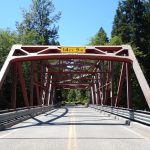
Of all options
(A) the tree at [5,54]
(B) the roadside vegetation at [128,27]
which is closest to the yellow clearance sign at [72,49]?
(A) the tree at [5,54]

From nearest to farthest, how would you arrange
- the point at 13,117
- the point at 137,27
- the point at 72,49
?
the point at 13,117 → the point at 72,49 → the point at 137,27

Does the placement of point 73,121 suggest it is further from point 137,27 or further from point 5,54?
point 137,27

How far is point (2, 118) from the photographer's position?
2070 cm

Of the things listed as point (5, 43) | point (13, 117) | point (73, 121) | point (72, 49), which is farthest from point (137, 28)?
point (13, 117)

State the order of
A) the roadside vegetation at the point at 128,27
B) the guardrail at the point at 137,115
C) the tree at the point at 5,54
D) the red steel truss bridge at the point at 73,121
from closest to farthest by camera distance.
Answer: the red steel truss bridge at the point at 73,121 → the guardrail at the point at 137,115 → the tree at the point at 5,54 → the roadside vegetation at the point at 128,27

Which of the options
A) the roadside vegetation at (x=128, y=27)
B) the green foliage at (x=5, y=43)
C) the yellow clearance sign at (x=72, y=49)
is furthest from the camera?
the roadside vegetation at (x=128, y=27)

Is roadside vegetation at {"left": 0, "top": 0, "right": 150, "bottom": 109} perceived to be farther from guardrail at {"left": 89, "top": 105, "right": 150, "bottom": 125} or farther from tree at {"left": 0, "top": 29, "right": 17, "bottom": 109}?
guardrail at {"left": 89, "top": 105, "right": 150, "bottom": 125}

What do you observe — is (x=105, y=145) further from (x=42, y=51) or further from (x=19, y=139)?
(x=42, y=51)

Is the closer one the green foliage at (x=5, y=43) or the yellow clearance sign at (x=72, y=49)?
the yellow clearance sign at (x=72, y=49)

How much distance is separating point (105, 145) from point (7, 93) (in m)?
44.8

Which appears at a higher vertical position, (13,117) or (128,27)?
(128,27)

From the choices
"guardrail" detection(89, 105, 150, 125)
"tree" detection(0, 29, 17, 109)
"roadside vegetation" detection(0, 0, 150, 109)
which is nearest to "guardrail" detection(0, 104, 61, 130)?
"guardrail" detection(89, 105, 150, 125)

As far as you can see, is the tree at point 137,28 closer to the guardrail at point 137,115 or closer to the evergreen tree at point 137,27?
the evergreen tree at point 137,27

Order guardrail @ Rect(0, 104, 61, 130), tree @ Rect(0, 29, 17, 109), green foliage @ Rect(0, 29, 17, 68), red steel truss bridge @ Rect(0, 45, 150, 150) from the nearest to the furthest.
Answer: red steel truss bridge @ Rect(0, 45, 150, 150) < guardrail @ Rect(0, 104, 61, 130) < tree @ Rect(0, 29, 17, 109) < green foliage @ Rect(0, 29, 17, 68)
